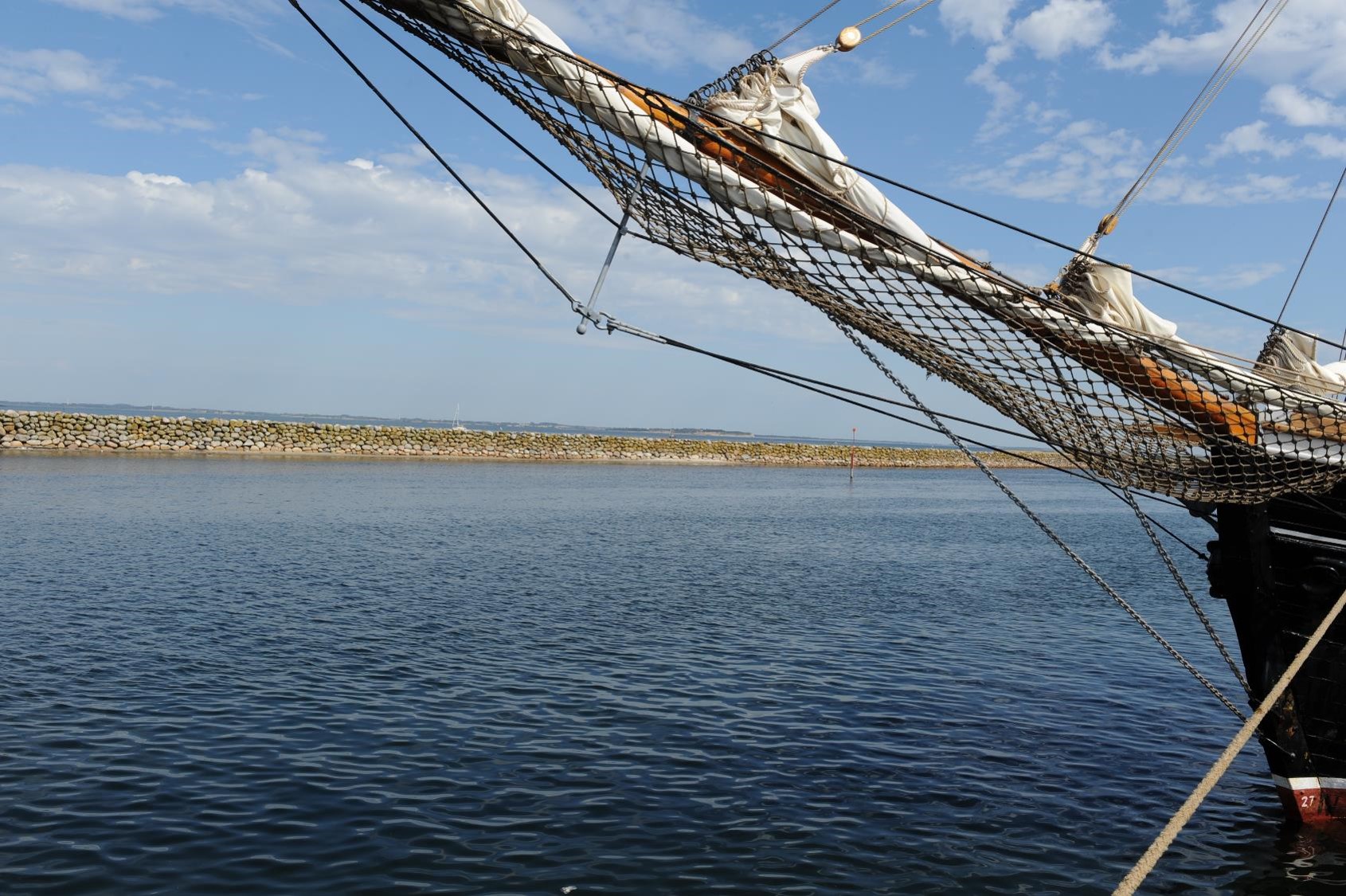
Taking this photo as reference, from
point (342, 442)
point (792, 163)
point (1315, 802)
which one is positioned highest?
point (792, 163)

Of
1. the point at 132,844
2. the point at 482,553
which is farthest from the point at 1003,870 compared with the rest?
the point at 482,553

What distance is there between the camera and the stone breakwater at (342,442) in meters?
47.6

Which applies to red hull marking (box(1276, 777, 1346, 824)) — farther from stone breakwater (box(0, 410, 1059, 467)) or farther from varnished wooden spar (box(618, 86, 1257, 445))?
stone breakwater (box(0, 410, 1059, 467))

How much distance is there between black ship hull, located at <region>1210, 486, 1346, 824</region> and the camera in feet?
26.8

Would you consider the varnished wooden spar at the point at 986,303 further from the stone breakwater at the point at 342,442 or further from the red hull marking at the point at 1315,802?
the stone breakwater at the point at 342,442

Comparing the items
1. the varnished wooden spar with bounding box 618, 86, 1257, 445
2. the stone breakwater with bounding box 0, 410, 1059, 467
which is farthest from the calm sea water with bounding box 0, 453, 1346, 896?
the stone breakwater with bounding box 0, 410, 1059, 467

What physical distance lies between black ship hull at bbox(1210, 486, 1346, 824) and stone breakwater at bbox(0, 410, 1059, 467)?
2944 cm

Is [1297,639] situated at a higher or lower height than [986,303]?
lower

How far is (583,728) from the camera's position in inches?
401

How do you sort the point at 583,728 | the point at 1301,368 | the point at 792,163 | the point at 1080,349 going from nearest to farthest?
the point at 792,163
the point at 1080,349
the point at 1301,368
the point at 583,728

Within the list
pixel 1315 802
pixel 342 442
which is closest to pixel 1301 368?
pixel 1315 802

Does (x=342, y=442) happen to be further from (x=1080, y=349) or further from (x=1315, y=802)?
(x=1080, y=349)

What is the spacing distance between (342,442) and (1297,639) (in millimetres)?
54351

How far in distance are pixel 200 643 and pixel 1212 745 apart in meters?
11.9
